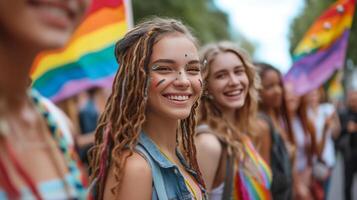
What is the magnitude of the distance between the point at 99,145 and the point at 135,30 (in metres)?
0.51

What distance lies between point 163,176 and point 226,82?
4.05 ft

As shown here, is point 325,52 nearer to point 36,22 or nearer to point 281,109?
point 281,109

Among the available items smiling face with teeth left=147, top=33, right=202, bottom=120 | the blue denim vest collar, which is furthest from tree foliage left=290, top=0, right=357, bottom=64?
the blue denim vest collar

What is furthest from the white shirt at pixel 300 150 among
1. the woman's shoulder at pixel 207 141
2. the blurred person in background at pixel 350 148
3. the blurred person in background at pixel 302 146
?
the blurred person in background at pixel 350 148

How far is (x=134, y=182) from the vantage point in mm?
1793

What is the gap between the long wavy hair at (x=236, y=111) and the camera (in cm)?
288

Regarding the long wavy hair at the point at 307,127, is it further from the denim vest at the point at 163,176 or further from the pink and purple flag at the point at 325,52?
the denim vest at the point at 163,176

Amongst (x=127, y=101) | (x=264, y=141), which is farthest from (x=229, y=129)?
(x=127, y=101)

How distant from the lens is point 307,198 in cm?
473

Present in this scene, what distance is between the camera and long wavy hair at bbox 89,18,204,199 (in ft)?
6.37

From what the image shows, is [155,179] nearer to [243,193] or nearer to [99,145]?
[99,145]

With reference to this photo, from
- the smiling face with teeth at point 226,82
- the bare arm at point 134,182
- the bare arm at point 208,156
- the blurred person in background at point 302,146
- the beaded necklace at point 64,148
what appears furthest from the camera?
the blurred person in background at point 302,146

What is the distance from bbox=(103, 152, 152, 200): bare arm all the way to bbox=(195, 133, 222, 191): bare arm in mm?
813

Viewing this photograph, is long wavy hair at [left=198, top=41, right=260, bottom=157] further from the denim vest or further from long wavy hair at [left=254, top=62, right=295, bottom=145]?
long wavy hair at [left=254, top=62, right=295, bottom=145]
